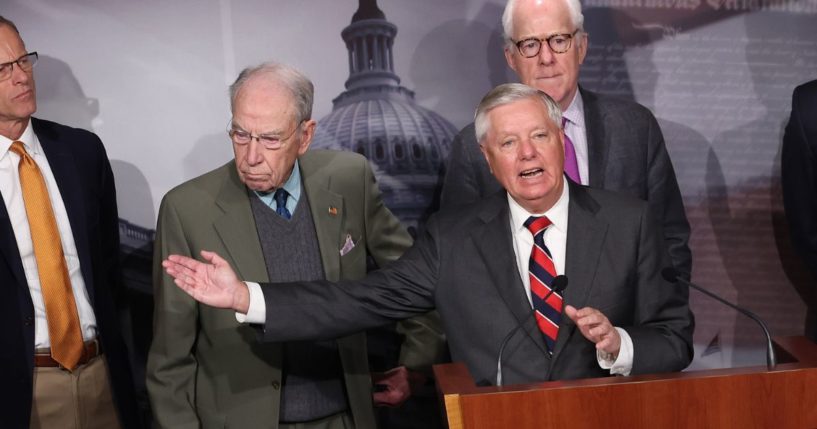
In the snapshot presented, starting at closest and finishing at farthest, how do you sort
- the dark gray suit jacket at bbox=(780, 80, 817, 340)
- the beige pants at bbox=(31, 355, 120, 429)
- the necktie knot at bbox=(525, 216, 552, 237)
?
the necktie knot at bbox=(525, 216, 552, 237), the beige pants at bbox=(31, 355, 120, 429), the dark gray suit jacket at bbox=(780, 80, 817, 340)

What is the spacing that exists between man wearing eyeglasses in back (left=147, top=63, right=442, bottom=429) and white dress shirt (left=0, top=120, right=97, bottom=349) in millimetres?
426

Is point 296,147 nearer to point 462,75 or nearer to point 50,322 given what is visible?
point 50,322

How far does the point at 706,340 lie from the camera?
455 centimetres

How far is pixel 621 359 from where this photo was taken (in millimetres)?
2607

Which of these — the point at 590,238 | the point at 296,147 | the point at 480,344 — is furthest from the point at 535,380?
the point at 296,147

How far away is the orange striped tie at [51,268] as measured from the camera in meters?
3.28

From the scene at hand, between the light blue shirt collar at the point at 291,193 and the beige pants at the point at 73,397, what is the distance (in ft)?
2.67

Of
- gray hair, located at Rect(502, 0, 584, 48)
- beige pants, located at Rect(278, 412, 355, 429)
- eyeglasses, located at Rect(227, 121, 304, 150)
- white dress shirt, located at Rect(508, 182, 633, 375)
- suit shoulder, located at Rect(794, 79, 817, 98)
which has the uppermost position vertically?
gray hair, located at Rect(502, 0, 584, 48)

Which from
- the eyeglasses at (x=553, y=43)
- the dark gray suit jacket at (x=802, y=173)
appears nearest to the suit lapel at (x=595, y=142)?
the eyeglasses at (x=553, y=43)

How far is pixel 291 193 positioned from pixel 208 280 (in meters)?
0.51

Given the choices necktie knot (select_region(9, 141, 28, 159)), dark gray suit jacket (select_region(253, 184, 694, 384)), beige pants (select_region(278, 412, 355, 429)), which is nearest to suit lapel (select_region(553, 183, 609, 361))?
dark gray suit jacket (select_region(253, 184, 694, 384))

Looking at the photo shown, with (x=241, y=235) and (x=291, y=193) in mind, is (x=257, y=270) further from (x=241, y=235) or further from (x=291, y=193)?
(x=291, y=193)

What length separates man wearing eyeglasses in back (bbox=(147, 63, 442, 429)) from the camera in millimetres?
3012

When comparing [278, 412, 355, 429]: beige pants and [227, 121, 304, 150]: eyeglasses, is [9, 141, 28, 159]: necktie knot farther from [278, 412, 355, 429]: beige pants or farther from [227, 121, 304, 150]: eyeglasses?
[278, 412, 355, 429]: beige pants
